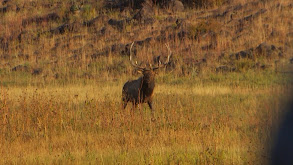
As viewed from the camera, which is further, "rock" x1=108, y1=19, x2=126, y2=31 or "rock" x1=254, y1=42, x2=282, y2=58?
"rock" x1=108, y1=19, x2=126, y2=31

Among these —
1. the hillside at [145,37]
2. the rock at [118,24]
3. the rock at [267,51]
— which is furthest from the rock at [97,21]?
the rock at [267,51]

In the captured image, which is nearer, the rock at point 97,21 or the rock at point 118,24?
the rock at point 118,24

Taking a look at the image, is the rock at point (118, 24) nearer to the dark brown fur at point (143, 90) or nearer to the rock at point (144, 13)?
the rock at point (144, 13)

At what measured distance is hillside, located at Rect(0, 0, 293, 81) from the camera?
1903cm

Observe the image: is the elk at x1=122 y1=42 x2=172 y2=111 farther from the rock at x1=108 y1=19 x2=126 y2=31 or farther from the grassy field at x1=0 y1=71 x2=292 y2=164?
the rock at x1=108 y1=19 x2=126 y2=31

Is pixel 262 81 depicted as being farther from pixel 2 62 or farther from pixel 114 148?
pixel 2 62

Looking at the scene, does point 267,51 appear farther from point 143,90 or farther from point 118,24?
point 143,90

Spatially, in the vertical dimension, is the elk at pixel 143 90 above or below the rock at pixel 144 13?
below

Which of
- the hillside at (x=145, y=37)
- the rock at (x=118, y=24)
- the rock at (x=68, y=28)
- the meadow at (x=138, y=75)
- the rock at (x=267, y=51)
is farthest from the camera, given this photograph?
the rock at (x=68, y=28)

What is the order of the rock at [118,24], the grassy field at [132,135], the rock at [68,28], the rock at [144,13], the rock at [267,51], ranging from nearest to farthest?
the grassy field at [132,135] → the rock at [267,51] → the rock at [118,24] → the rock at [144,13] → the rock at [68,28]

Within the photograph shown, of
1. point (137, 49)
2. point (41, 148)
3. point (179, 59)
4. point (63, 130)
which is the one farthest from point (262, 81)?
point (41, 148)

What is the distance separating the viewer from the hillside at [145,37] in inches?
749

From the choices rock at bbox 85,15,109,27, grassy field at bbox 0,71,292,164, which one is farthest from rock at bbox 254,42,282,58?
rock at bbox 85,15,109,27

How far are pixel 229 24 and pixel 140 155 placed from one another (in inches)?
671
